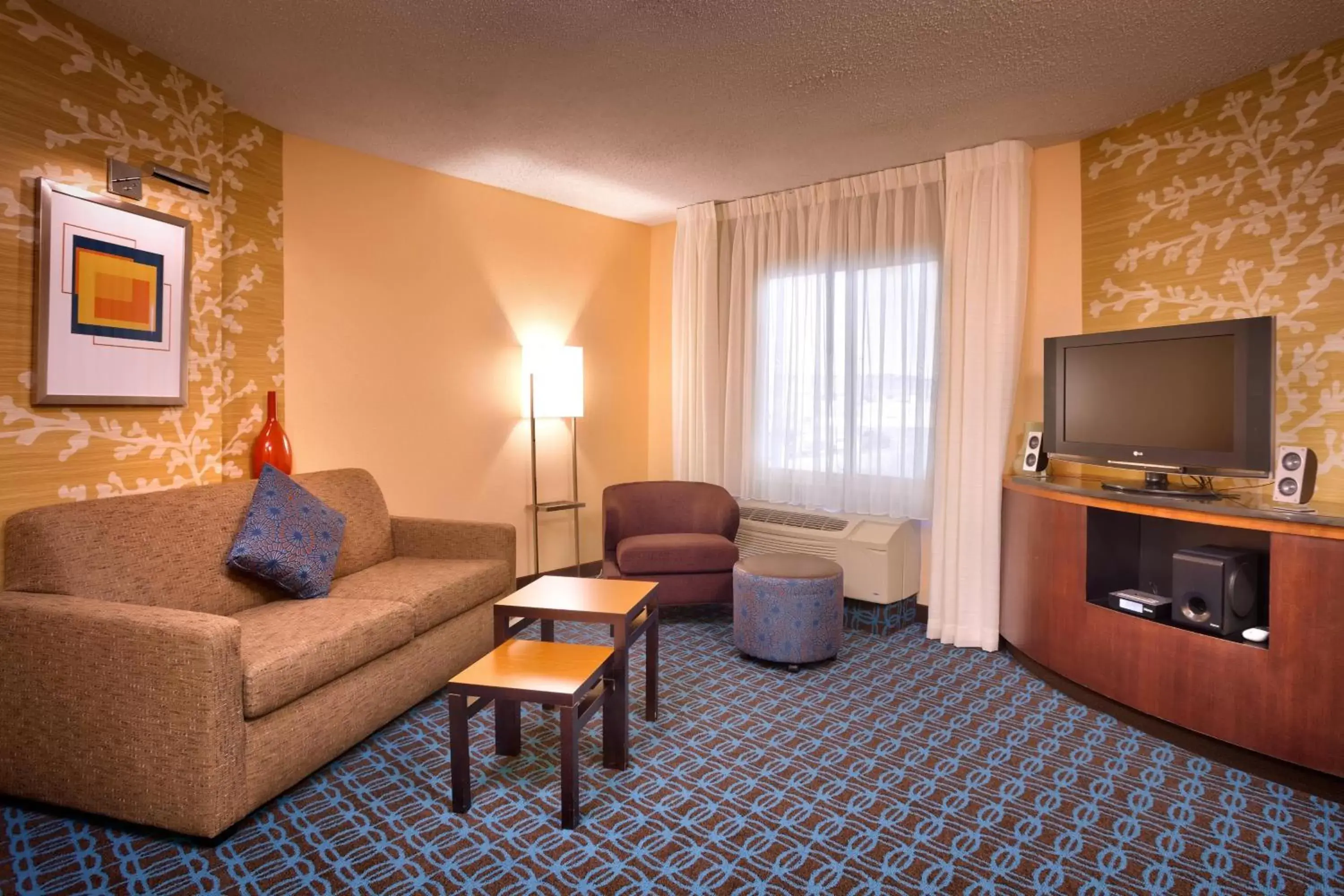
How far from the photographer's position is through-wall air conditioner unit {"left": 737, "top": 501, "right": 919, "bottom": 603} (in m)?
4.14

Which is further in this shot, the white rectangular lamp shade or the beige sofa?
the white rectangular lamp shade

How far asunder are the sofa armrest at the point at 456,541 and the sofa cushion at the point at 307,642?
0.76 meters

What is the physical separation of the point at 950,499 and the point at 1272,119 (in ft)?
7.04

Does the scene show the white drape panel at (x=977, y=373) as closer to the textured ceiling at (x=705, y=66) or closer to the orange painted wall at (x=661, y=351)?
the textured ceiling at (x=705, y=66)

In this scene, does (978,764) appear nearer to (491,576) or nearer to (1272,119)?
(491,576)

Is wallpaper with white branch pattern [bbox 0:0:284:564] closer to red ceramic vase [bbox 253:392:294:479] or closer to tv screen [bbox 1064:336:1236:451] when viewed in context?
red ceramic vase [bbox 253:392:294:479]

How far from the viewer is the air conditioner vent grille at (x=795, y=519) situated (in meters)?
4.44

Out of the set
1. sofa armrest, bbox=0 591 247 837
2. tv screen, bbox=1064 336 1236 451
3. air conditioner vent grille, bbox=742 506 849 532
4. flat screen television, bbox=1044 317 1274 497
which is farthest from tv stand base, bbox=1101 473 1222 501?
sofa armrest, bbox=0 591 247 837

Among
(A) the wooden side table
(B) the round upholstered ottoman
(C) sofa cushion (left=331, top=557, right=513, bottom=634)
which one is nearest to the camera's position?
(A) the wooden side table

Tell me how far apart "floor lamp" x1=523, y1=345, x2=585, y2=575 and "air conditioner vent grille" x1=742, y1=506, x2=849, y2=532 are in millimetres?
1174

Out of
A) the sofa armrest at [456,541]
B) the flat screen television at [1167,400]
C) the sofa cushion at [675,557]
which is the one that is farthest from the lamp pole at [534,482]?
the flat screen television at [1167,400]

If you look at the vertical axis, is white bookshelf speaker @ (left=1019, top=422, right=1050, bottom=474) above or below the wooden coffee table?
above

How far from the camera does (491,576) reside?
3520 mm

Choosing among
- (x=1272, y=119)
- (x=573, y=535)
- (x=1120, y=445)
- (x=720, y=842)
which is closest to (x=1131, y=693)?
(x=1120, y=445)
